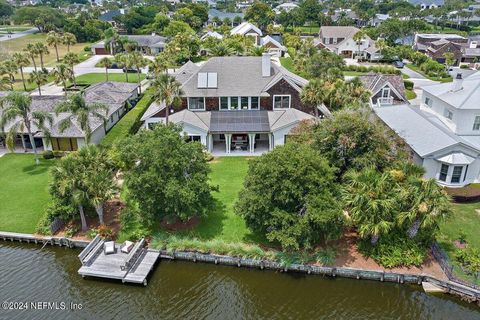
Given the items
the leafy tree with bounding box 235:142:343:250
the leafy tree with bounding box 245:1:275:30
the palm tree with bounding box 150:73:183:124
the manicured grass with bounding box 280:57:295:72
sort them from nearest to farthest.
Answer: the leafy tree with bounding box 235:142:343:250 → the palm tree with bounding box 150:73:183:124 → the manicured grass with bounding box 280:57:295:72 → the leafy tree with bounding box 245:1:275:30

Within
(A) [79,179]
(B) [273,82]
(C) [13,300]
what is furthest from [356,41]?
(C) [13,300]

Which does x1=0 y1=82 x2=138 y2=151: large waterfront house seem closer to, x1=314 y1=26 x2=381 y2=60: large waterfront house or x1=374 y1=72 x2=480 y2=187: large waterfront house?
x1=374 y1=72 x2=480 y2=187: large waterfront house

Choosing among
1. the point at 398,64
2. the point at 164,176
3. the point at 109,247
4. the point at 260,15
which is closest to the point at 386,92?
the point at 164,176

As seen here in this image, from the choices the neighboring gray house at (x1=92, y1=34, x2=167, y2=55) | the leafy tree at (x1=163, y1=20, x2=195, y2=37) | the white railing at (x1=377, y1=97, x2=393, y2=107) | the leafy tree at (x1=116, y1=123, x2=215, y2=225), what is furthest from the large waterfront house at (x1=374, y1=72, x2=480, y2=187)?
the leafy tree at (x1=163, y1=20, x2=195, y2=37)

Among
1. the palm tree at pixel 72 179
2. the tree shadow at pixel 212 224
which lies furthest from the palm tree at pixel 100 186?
the tree shadow at pixel 212 224

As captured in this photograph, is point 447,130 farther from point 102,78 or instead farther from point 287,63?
point 102,78

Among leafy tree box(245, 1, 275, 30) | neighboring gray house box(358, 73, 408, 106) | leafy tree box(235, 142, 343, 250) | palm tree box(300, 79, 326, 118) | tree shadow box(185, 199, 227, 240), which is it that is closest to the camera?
leafy tree box(235, 142, 343, 250)

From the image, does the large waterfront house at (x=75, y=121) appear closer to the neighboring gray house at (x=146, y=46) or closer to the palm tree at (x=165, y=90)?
the palm tree at (x=165, y=90)
